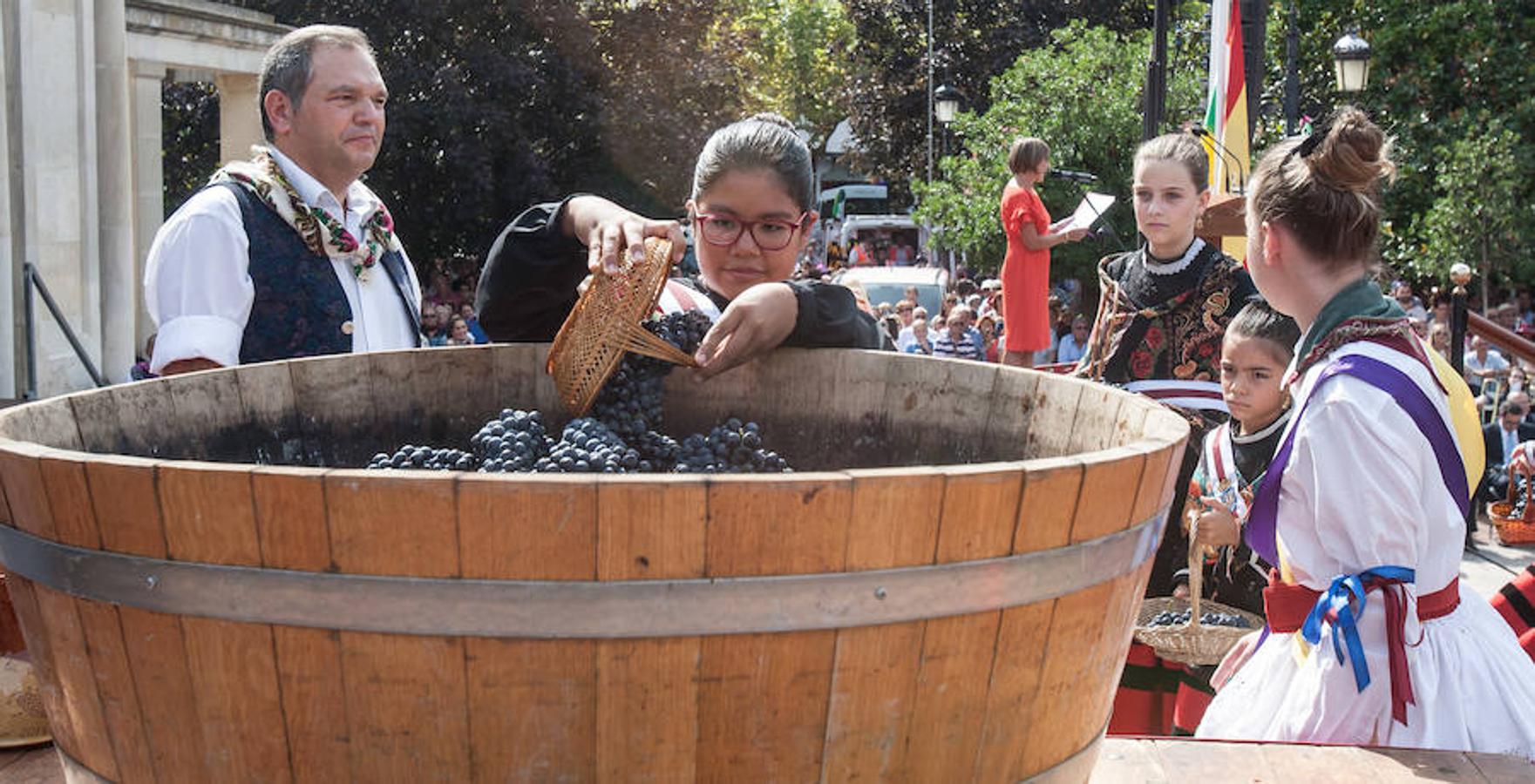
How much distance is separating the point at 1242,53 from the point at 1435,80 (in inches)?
647

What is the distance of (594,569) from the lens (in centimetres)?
131

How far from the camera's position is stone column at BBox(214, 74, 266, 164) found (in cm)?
1368

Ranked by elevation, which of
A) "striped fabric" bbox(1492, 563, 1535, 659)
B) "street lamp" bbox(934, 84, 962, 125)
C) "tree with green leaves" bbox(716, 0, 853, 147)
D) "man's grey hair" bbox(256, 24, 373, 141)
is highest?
"tree with green leaves" bbox(716, 0, 853, 147)

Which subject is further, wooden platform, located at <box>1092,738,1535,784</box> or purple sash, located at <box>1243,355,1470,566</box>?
purple sash, located at <box>1243,355,1470,566</box>

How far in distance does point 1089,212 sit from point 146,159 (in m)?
9.71

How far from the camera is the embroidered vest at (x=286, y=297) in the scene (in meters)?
3.15

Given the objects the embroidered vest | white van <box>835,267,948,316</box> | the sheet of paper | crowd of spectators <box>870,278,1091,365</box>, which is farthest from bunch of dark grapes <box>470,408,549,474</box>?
white van <box>835,267,948,316</box>

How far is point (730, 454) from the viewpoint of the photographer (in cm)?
219

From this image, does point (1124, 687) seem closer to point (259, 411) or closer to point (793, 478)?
point (259, 411)

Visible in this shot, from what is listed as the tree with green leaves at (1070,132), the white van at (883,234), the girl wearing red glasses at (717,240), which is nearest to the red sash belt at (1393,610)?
the girl wearing red glasses at (717,240)

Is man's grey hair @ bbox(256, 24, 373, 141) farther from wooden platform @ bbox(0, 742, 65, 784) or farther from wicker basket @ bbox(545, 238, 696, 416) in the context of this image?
wooden platform @ bbox(0, 742, 65, 784)

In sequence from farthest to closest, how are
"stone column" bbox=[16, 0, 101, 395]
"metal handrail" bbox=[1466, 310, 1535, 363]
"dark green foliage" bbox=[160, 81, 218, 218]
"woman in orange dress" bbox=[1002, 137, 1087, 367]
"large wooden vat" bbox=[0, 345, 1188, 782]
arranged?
"dark green foliage" bbox=[160, 81, 218, 218] < "stone column" bbox=[16, 0, 101, 395] < "woman in orange dress" bbox=[1002, 137, 1087, 367] < "metal handrail" bbox=[1466, 310, 1535, 363] < "large wooden vat" bbox=[0, 345, 1188, 782]

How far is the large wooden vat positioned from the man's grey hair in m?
1.98

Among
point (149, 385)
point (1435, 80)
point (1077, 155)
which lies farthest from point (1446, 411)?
point (1435, 80)
